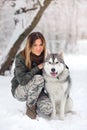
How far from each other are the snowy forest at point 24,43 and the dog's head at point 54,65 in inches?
24.8

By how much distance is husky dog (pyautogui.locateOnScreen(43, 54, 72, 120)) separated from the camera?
5309mm

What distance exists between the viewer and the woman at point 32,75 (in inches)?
214

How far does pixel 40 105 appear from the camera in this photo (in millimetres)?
5559

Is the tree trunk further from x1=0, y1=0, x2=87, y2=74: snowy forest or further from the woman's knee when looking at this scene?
the woman's knee

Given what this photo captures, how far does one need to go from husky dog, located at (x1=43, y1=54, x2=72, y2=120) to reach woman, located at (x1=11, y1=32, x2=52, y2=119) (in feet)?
0.31

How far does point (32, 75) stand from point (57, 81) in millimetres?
341

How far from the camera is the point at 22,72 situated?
5.43 metres

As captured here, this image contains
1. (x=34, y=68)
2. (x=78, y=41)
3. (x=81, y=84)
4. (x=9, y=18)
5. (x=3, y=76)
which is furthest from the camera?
(x=78, y=41)

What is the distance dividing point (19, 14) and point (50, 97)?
6.92 meters

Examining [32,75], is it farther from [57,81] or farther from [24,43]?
[24,43]

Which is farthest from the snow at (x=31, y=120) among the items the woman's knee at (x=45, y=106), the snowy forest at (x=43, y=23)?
the snowy forest at (x=43, y=23)

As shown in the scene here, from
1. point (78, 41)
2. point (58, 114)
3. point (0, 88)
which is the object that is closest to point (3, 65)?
point (0, 88)

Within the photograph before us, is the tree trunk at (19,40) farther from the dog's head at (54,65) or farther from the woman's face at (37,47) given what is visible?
the dog's head at (54,65)

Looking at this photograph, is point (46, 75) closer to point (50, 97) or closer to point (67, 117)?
point (50, 97)
